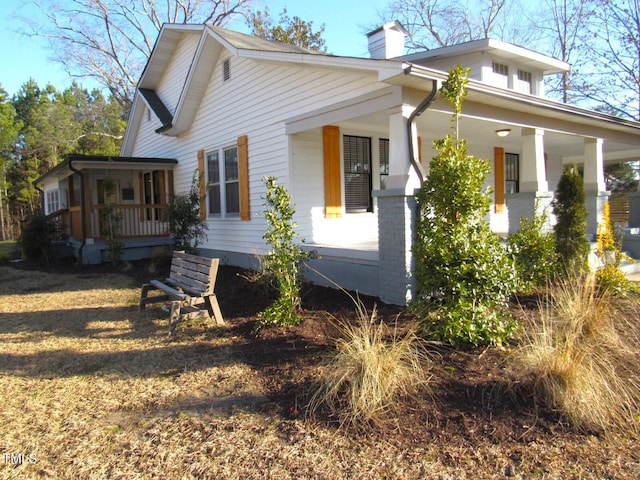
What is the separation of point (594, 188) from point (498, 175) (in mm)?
3074

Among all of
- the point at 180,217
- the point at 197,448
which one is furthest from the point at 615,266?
the point at 180,217

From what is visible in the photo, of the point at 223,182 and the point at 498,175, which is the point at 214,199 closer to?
the point at 223,182

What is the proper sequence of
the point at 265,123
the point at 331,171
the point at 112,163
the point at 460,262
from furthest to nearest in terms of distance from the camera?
the point at 112,163 < the point at 265,123 < the point at 331,171 < the point at 460,262

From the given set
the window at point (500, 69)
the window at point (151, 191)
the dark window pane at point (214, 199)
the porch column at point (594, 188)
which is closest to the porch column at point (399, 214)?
the porch column at point (594, 188)

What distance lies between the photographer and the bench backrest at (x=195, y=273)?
5.73m

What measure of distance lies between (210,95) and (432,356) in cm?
913

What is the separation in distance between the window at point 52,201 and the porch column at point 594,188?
60.5 feet

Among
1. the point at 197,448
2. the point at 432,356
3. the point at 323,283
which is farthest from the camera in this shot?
the point at 323,283

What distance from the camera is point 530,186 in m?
7.85

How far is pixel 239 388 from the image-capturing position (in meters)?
3.91

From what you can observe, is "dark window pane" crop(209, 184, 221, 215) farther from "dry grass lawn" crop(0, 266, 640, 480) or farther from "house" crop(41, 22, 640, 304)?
"dry grass lawn" crop(0, 266, 640, 480)

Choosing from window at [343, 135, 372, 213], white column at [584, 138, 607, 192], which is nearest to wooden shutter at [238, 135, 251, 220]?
window at [343, 135, 372, 213]

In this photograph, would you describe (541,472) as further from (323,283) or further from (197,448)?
(323,283)

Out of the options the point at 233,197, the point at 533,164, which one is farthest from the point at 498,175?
the point at 233,197
